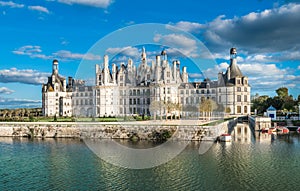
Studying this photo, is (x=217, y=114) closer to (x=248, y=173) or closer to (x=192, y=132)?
(x=192, y=132)

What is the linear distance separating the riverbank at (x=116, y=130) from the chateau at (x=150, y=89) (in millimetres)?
28900

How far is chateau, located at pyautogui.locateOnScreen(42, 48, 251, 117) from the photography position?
72625 mm

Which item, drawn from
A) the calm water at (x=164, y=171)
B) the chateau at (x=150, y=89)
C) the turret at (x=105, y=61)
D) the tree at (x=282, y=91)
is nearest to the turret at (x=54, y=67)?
the chateau at (x=150, y=89)

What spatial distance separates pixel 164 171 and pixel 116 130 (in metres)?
17.5

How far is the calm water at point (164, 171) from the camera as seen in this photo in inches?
775

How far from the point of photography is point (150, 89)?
73.2 meters

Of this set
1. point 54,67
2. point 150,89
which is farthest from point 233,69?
point 54,67

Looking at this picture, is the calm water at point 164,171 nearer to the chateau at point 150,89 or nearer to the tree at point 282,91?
the chateau at point 150,89

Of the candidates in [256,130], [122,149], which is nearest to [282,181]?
[122,149]

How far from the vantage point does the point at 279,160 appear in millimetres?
26328

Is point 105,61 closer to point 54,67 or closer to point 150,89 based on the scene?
point 150,89

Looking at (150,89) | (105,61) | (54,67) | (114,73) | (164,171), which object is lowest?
(164,171)

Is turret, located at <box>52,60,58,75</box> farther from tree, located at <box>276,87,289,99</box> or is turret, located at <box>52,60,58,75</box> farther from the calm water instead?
tree, located at <box>276,87,289,99</box>

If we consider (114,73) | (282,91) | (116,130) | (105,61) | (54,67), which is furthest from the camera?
(282,91)
